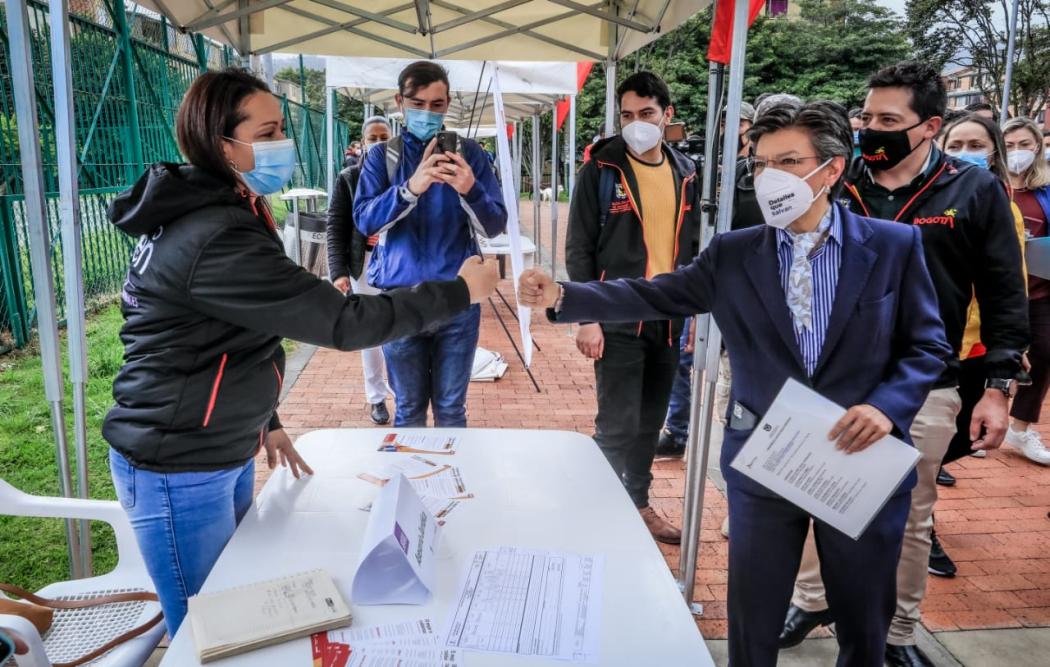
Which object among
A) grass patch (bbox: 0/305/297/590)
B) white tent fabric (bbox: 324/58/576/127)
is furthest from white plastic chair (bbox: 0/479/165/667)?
white tent fabric (bbox: 324/58/576/127)

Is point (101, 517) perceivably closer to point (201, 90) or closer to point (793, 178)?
point (201, 90)

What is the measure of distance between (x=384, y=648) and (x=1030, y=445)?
4502 mm

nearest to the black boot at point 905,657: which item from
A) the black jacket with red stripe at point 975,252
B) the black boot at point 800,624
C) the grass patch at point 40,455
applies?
the black boot at point 800,624

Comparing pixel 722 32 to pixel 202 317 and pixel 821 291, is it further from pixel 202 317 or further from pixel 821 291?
pixel 202 317

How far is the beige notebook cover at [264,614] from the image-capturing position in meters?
1.23

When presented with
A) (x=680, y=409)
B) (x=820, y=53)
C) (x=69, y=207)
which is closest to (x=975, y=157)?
(x=680, y=409)

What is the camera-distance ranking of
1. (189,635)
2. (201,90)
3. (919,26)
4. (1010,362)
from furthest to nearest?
1. (919,26)
2. (1010,362)
3. (201,90)
4. (189,635)

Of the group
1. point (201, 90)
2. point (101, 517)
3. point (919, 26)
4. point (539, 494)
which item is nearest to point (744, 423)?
point (539, 494)

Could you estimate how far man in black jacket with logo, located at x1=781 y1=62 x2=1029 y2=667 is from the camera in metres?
2.24

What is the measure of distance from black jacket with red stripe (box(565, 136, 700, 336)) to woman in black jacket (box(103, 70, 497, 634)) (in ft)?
4.56

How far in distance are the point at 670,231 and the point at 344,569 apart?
6.83ft

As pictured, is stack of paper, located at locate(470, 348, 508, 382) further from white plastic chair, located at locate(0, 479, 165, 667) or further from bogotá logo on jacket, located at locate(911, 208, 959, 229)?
bogotá logo on jacket, located at locate(911, 208, 959, 229)

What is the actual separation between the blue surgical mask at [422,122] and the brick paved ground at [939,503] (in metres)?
2.06

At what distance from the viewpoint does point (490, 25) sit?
3.99m
